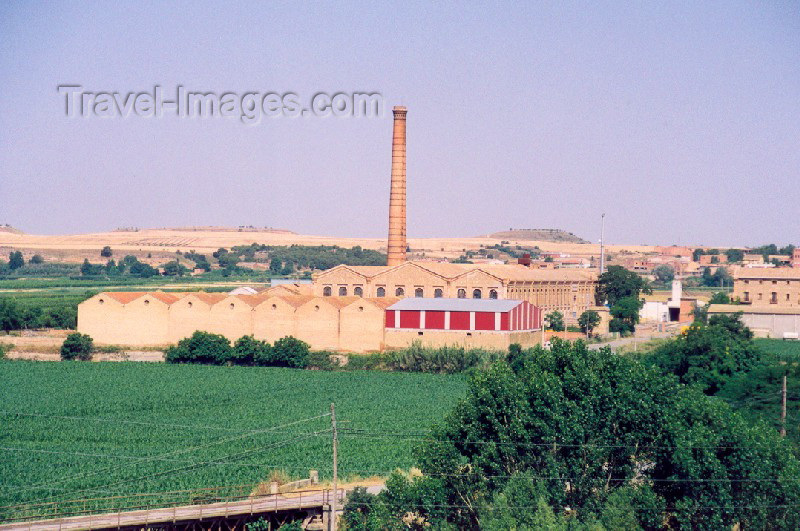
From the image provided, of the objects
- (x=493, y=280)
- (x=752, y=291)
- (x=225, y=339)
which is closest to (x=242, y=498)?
(x=225, y=339)

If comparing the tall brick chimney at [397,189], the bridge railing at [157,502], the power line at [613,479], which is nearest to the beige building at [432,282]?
the tall brick chimney at [397,189]

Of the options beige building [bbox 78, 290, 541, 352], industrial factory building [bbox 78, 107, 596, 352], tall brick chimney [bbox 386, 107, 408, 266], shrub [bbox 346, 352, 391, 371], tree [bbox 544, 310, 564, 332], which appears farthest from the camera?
tree [bbox 544, 310, 564, 332]

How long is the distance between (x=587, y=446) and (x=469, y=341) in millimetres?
34006

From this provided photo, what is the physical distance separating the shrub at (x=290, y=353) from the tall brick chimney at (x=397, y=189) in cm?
1553

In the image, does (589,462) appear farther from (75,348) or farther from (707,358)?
(75,348)

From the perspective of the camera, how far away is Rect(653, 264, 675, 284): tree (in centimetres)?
16373

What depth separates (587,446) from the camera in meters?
26.3

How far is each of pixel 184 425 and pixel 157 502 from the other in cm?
1223

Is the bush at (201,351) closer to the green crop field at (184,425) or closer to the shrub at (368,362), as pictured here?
the green crop field at (184,425)

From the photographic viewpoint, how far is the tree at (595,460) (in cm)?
2467

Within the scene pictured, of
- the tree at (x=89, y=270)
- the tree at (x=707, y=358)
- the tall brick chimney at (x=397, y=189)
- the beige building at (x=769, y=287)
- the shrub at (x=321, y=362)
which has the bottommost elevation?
the shrub at (x=321, y=362)

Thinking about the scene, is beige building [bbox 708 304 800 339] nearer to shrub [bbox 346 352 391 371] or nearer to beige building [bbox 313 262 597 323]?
beige building [bbox 313 262 597 323]

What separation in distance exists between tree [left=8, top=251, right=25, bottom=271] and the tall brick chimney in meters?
99.0

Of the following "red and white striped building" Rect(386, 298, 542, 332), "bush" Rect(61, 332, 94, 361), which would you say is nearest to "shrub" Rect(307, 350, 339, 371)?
"red and white striped building" Rect(386, 298, 542, 332)
